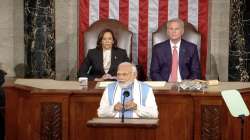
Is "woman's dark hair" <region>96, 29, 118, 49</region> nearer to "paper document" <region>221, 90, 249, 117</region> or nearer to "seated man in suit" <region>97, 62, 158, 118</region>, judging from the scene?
"seated man in suit" <region>97, 62, 158, 118</region>

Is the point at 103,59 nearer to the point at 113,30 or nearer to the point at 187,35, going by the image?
the point at 113,30

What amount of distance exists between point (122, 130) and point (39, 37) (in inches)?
142

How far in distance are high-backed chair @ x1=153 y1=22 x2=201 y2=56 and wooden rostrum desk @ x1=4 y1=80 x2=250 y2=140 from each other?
5.48 feet

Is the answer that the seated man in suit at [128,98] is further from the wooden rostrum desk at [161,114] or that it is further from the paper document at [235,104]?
the paper document at [235,104]

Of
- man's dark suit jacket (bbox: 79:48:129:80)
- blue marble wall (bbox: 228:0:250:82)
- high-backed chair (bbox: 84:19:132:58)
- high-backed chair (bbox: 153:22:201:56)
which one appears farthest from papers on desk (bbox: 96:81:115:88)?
blue marble wall (bbox: 228:0:250:82)

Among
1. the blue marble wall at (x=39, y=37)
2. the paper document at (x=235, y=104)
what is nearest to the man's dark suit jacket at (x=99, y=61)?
the blue marble wall at (x=39, y=37)

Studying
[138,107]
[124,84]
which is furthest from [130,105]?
[124,84]

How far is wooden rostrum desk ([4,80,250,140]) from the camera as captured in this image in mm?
6199

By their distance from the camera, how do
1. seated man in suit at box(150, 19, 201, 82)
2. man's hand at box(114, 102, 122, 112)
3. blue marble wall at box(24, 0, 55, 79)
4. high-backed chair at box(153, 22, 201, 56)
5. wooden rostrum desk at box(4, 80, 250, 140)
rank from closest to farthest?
man's hand at box(114, 102, 122, 112) → wooden rostrum desk at box(4, 80, 250, 140) → seated man in suit at box(150, 19, 201, 82) → high-backed chair at box(153, 22, 201, 56) → blue marble wall at box(24, 0, 55, 79)

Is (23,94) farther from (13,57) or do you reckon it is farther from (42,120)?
(13,57)

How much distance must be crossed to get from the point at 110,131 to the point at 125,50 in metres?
2.80

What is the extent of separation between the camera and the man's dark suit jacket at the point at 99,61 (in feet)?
25.3

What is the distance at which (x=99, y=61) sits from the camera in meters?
7.72

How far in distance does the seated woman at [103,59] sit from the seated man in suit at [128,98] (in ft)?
5.54
